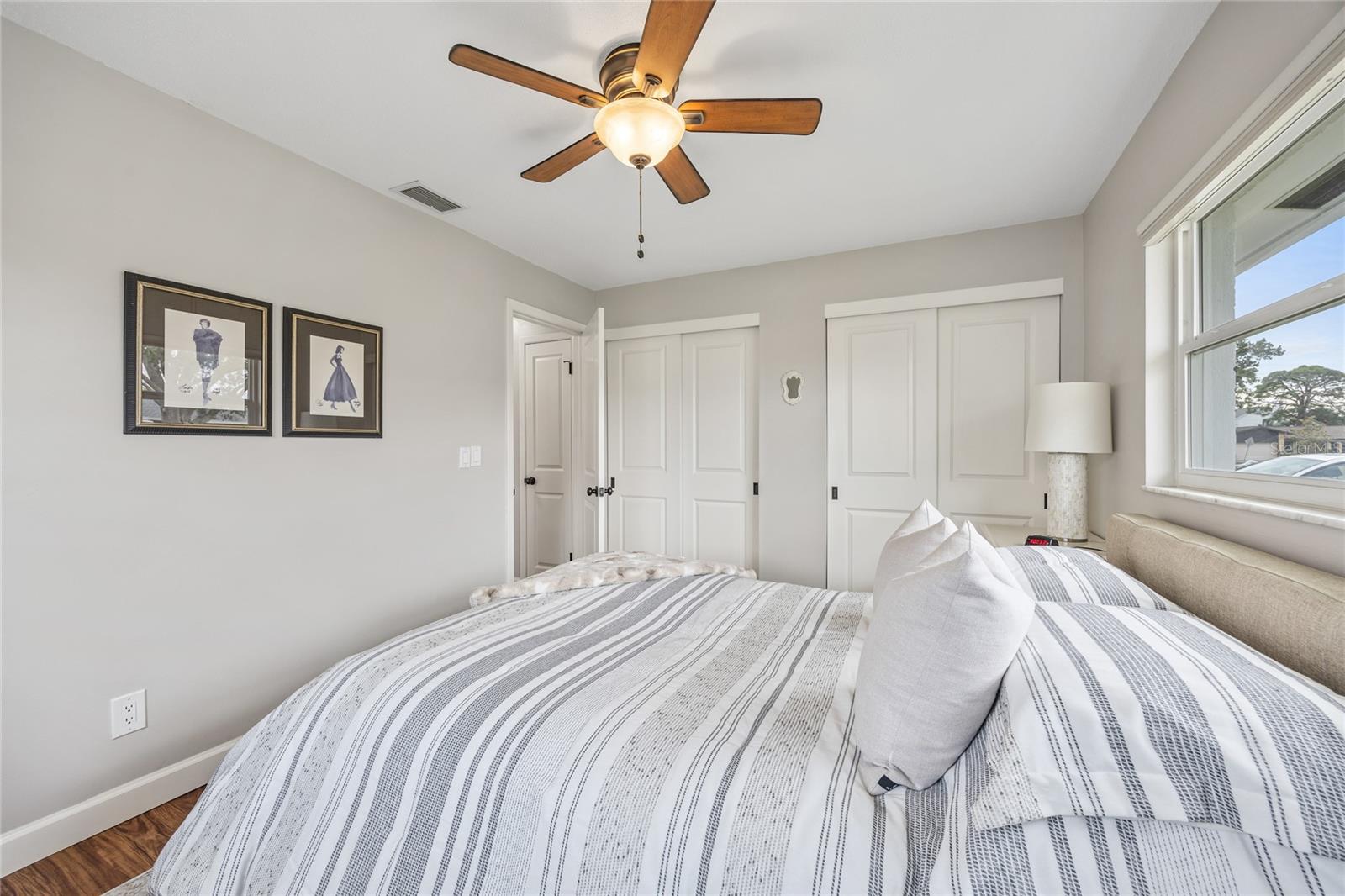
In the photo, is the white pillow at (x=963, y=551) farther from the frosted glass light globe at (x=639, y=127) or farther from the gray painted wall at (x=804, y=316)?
the gray painted wall at (x=804, y=316)

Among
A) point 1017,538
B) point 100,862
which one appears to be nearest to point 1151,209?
point 1017,538

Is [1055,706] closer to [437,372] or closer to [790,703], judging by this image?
[790,703]

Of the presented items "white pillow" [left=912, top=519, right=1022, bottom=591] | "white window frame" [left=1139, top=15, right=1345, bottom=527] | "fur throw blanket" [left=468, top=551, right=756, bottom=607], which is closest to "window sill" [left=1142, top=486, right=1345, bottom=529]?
"white window frame" [left=1139, top=15, right=1345, bottom=527]

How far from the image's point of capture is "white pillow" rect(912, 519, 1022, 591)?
39.1 inches

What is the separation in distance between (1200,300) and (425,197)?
3192 mm

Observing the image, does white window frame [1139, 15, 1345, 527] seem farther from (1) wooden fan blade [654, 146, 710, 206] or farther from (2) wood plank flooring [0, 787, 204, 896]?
(2) wood plank flooring [0, 787, 204, 896]

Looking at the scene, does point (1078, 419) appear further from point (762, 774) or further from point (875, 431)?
point (762, 774)

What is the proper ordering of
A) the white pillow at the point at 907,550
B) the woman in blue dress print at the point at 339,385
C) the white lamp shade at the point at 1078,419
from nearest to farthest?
1. the white pillow at the point at 907,550
2. the white lamp shade at the point at 1078,419
3. the woman in blue dress print at the point at 339,385

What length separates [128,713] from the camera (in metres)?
1.84

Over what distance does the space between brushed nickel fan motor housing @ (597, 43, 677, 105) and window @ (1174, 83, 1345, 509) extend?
1589 mm

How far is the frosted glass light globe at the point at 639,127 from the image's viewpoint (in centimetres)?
157

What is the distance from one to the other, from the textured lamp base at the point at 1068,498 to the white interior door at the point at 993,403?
638 millimetres

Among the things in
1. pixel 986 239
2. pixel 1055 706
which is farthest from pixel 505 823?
pixel 986 239

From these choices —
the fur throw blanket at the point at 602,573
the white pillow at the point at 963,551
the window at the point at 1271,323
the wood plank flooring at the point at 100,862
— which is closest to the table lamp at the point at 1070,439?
the window at the point at 1271,323
